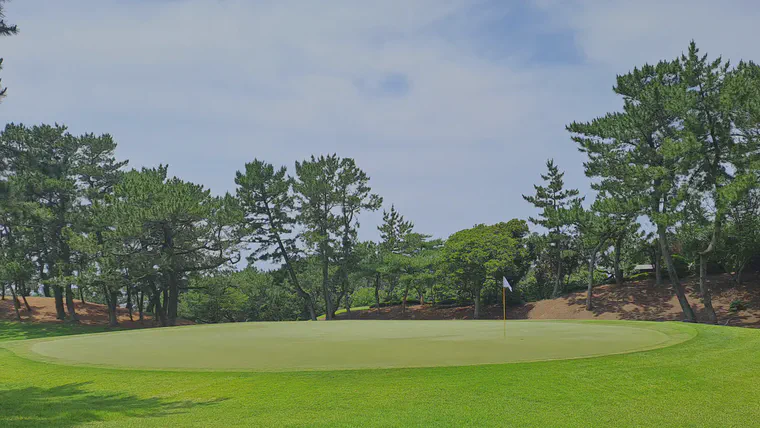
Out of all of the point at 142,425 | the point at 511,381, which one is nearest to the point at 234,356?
the point at 142,425

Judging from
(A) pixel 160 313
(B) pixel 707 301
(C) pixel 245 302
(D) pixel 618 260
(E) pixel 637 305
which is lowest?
(A) pixel 160 313

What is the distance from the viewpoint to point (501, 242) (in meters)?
42.6

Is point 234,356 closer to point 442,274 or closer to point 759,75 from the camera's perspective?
point 759,75

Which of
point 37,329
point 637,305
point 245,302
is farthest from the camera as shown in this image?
point 245,302

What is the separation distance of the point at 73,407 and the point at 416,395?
5200 mm

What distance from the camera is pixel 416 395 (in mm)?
7621

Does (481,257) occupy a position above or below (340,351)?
above

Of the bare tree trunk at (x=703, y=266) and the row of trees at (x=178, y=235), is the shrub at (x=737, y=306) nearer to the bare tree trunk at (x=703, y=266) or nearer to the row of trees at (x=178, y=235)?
the bare tree trunk at (x=703, y=266)

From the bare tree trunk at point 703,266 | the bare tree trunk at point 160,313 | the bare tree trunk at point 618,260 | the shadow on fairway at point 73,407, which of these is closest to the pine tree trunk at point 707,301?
the bare tree trunk at point 703,266

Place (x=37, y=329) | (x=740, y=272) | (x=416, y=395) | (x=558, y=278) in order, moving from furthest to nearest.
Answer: (x=558, y=278), (x=37, y=329), (x=740, y=272), (x=416, y=395)

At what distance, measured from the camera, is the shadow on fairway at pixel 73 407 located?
6.74 metres

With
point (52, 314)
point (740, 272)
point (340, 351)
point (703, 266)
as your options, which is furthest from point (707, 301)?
point (52, 314)

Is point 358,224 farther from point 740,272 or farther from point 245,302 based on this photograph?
point 740,272

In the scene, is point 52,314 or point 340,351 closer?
point 340,351
